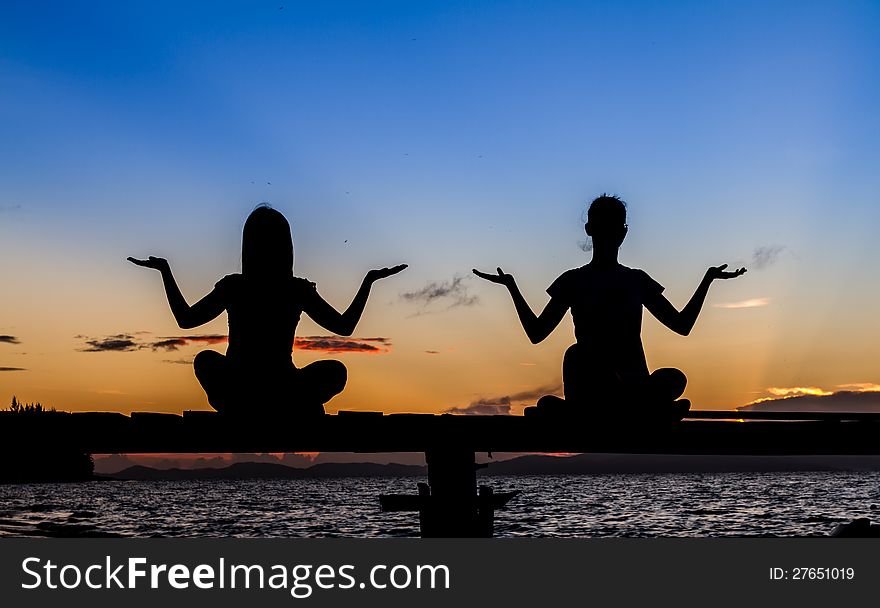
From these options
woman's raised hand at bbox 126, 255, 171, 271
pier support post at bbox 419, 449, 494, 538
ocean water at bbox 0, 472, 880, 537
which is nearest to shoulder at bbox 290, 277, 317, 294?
woman's raised hand at bbox 126, 255, 171, 271

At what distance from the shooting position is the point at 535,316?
290 inches

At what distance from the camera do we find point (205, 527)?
77.2 meters

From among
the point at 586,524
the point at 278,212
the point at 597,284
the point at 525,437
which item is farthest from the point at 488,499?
the point at 586,524

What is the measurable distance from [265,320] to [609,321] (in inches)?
108

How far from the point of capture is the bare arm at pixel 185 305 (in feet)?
22.5

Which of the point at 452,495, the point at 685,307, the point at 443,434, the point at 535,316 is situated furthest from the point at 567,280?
the point at 452,495

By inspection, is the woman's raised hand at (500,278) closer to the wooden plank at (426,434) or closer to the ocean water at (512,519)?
the wooden plank at (426,434)

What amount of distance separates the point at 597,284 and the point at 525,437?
1.38m

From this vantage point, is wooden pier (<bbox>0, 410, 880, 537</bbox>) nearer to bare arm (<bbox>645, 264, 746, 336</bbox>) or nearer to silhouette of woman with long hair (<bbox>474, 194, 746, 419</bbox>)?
silhouette of woman with long hair (<bbox>474, 194, 746, 419</bbox>)

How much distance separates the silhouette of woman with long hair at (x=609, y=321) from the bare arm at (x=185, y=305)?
2112mm

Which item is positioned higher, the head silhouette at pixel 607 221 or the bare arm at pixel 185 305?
the head silhouette at pixel 607 221

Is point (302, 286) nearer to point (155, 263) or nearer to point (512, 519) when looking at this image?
point (155, 263)

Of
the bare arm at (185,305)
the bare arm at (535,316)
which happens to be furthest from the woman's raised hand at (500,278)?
the bare arm at (185,305)

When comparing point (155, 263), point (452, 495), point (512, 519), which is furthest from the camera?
point (512, 519)
